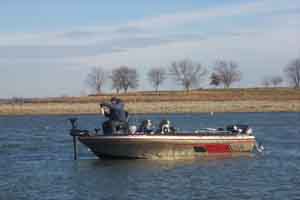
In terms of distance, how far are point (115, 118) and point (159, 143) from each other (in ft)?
6.71

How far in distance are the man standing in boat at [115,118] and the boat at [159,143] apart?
0.24m

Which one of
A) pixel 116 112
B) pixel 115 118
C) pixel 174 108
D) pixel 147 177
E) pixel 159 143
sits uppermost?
pixel 116 112

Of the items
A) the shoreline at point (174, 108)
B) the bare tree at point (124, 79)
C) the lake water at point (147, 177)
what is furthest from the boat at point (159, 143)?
the bare tree at point (124, 79)

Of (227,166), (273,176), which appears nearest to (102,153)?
(227,166)

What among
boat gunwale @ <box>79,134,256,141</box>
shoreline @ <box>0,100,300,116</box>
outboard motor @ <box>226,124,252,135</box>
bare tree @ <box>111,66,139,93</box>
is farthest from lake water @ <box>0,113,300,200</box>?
bare tree @ <box>111,66,139,93</box>

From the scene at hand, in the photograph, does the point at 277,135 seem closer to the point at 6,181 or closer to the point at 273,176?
the point at 273,176

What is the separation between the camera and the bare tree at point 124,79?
16938cm

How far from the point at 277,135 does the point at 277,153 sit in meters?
11.6

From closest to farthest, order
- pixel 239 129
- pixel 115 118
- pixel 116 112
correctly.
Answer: pixel 116 112
pixel 115 118
pixel 239 129

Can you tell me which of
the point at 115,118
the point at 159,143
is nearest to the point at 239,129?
the point at 159,143

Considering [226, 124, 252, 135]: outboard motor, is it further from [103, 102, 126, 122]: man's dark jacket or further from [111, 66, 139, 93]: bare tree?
[111, 66, 139, 93]: bare tree

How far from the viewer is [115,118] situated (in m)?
30.4

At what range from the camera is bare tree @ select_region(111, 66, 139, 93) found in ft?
556

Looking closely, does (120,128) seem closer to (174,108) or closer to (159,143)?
(159,143)
